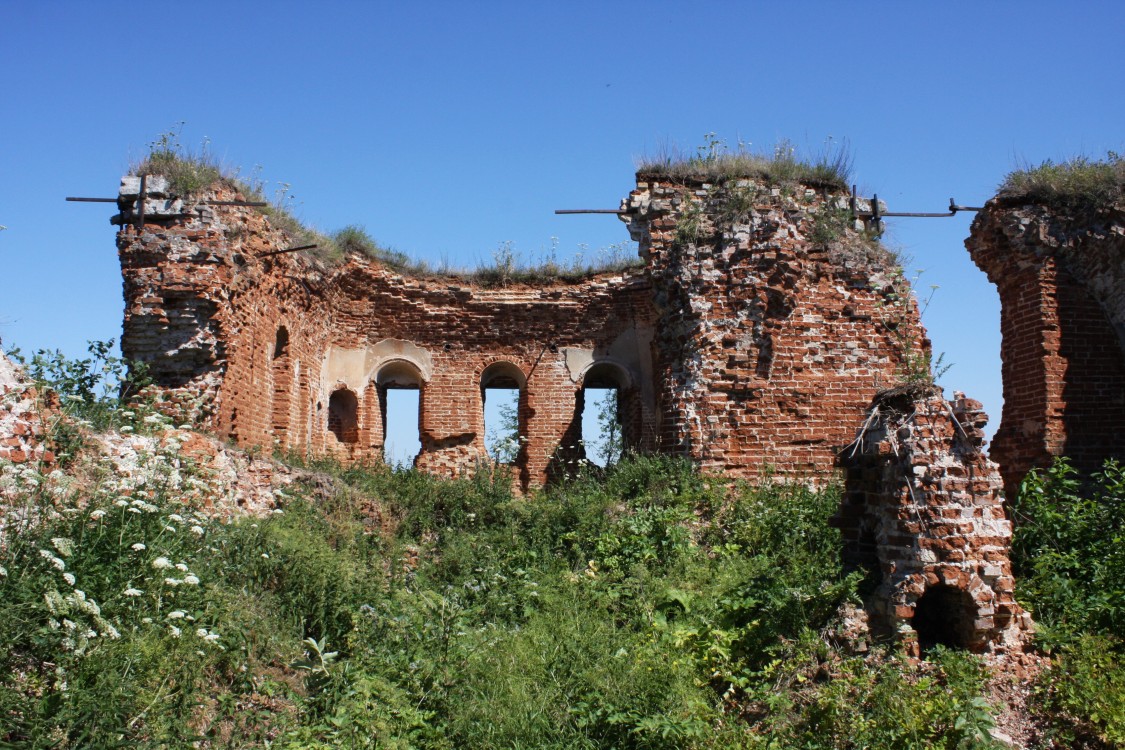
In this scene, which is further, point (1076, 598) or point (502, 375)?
point (502, 375)

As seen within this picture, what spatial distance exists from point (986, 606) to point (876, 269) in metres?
6.19

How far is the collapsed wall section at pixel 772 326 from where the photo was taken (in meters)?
10.2

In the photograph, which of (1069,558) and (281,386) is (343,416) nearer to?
(281,386)

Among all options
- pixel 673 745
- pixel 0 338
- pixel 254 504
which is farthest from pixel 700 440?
pixel 0 338

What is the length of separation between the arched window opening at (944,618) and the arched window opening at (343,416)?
31.6 feet

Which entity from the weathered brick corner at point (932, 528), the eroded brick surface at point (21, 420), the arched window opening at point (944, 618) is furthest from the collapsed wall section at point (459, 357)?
the arched window opening at point (944, 618)

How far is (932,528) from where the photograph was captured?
555 centimetres

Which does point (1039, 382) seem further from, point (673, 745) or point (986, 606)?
point (673, 745)

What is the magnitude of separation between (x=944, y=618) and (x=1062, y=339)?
5559 millimetres

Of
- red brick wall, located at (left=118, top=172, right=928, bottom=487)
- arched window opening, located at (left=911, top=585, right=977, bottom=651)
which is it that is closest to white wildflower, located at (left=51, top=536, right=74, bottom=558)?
red brick wall, located at (left=118, top=172, right=928, bottom=487)

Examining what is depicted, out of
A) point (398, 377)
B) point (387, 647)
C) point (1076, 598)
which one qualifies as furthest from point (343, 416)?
point (1076, 598)

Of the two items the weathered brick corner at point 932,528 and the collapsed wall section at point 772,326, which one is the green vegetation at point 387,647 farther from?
the collapsed wall section at point 772,326

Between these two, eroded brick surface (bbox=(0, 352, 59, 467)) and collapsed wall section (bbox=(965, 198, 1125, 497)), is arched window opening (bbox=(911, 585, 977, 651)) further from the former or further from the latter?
eroded brick surface (bbox=(0, 352, 59, 467))

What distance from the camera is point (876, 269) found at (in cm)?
1078
